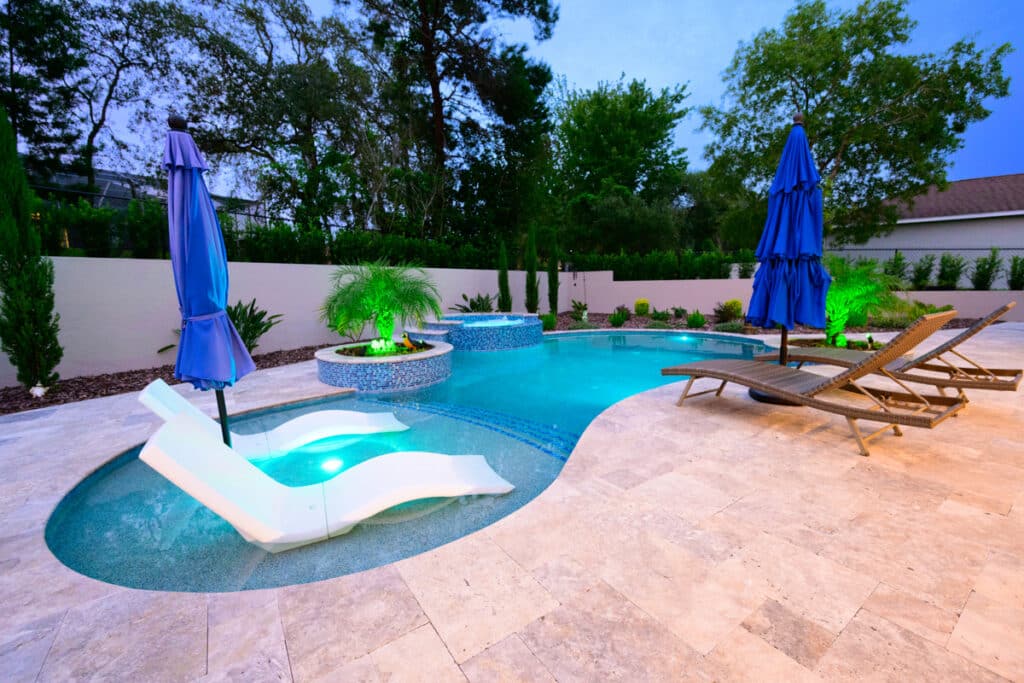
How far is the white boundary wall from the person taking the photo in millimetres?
6566

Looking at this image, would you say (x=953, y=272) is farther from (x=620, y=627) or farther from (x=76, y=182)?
(x=76, y=182)

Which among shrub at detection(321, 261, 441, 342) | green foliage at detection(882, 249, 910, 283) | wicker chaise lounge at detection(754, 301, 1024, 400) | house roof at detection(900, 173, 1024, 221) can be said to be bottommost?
wicker chaise lounge at detection(754, 301, 1024, 400)

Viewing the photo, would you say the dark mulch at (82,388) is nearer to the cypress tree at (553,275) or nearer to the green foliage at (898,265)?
the cypress tree at (553,275)

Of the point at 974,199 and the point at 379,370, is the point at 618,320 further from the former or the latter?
the point at 974,199

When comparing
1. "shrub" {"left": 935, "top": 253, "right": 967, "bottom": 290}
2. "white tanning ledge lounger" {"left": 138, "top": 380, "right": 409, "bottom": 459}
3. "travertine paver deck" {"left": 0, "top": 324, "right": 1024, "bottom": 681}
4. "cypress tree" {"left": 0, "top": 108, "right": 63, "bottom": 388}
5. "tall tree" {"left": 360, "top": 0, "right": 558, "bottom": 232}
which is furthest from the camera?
"tall tree" {"left": 360, "top": 0, "right": 558, "bottom": 232}

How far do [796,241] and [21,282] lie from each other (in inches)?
378

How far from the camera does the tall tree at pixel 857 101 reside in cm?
1306

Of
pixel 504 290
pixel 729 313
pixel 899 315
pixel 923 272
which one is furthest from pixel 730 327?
pixel 923 272

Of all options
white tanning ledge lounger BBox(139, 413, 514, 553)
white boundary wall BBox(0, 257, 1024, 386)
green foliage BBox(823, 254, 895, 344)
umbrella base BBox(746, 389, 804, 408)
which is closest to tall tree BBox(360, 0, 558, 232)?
white boundary wall BBox(0, 257, 1024, 386)

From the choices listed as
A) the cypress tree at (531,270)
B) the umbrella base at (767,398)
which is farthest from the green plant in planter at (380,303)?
the cypress tree at (531,270)

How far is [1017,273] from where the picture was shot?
1169 centimetres

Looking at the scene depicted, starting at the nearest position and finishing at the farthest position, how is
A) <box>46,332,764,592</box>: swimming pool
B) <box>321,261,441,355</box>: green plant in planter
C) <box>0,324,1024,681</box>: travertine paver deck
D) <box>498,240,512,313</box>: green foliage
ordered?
<box>0,324,1024,681</box>: travertine paver deck
<box>46,332,764,592</box>: swimming pool
<box>321,261,441,355</box>: green plant in planter
<box>498,240,512,313</box>: green foliage

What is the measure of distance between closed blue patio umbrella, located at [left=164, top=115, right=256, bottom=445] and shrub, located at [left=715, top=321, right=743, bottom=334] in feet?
37.1

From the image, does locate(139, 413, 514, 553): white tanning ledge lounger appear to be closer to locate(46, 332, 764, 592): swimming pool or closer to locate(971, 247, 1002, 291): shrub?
locate(46, 332, 764, 592): swimming pool
